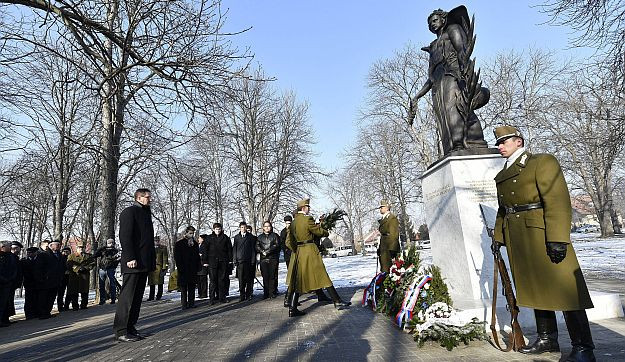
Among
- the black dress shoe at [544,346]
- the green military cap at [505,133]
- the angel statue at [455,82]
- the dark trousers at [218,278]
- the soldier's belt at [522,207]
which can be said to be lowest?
the black dress shoe at [544,346]

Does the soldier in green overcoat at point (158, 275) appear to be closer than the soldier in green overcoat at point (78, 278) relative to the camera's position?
No

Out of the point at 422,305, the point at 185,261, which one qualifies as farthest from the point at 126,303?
the point at 422,305

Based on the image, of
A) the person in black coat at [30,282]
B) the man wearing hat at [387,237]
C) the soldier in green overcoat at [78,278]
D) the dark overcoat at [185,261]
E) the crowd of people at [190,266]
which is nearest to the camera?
the man wearing hat at [387,237]

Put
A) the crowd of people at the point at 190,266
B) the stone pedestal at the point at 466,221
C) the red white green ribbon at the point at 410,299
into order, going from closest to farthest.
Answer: the red white green ribbon at the point at 410,299 < the stone pedestal at the point at 466,221 < the crowd of people at the point at 190,266

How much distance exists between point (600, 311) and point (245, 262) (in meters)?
7.82

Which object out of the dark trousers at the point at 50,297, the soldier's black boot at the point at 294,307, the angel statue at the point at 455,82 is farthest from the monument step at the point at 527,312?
the dark trousers at the point at 50,297

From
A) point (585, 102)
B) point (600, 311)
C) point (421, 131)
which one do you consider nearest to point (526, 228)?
point (600, 311)

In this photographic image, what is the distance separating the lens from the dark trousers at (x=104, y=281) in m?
12.4

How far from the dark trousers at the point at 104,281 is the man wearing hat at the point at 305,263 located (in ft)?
26.6

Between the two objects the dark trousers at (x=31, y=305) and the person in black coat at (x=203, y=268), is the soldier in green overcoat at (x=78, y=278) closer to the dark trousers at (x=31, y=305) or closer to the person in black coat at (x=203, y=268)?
the dark trousers at (x=31, y=305)

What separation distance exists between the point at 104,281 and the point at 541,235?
13558mm

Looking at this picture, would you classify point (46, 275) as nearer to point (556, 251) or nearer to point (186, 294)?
point (186, 294)

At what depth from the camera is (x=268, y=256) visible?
10438 millimetres

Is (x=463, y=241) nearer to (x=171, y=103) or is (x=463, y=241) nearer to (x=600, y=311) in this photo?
(x=600, y=311)
